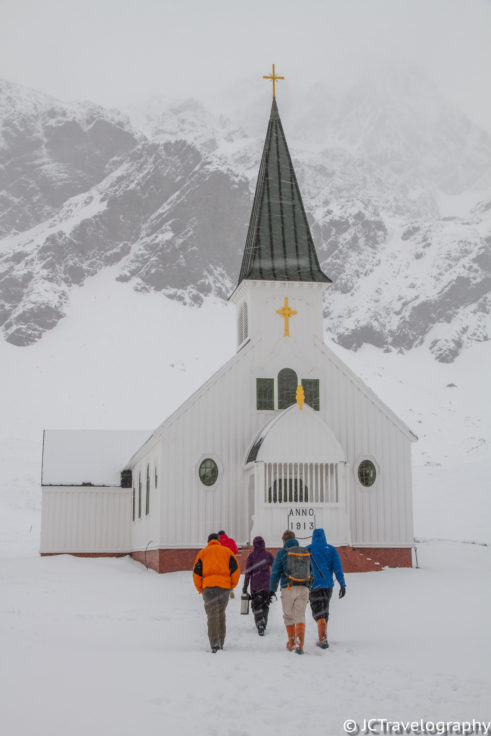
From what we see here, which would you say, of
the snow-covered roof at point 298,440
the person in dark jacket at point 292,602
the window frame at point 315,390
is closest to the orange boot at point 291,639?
the person in dark jacket at point 292,602

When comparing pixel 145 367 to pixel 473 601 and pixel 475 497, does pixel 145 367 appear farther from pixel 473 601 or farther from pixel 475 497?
pixel 473 601

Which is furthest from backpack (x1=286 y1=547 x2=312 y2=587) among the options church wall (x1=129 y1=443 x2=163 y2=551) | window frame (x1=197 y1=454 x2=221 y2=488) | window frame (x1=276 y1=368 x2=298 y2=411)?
window frame (x1=276 y1=368 x2=298 y2=411)

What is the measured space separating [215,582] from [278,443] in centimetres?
1140

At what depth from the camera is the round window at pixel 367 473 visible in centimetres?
2628

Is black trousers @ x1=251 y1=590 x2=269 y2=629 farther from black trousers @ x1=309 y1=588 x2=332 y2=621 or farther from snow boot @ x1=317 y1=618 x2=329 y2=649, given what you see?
snow boot @ x1=317 y1=618 x2=329 y2=649

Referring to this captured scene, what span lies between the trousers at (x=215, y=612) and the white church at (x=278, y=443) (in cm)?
1055

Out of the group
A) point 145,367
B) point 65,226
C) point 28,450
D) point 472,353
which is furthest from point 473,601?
point 65,226

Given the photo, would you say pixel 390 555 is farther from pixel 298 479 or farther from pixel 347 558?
pixel 298 479

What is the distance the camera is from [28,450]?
71.6 metres

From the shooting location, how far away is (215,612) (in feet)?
41.4

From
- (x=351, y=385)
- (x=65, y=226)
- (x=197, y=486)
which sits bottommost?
(x=197, y=486)

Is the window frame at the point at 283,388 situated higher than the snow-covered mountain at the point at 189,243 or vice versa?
the snow-covered mountain at the point at 189,243

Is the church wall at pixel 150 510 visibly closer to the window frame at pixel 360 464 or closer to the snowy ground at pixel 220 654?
the snowy ground at pixel 220 654

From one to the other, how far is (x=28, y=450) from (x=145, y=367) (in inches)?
1313
